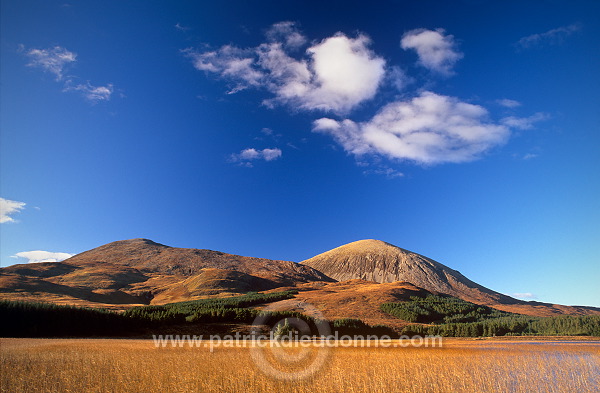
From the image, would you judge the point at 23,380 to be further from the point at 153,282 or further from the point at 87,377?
the point at 153,282

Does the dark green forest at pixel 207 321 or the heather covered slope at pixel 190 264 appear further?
the heather covered slope at pixel 190 264

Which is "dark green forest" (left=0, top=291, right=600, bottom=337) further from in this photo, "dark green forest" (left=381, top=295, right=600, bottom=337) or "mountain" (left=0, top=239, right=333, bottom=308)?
"mountain" (left=0, top=239, right=333, bottom=308)

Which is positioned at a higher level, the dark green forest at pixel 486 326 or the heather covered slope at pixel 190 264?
the heather covered slope at pixel 190 264

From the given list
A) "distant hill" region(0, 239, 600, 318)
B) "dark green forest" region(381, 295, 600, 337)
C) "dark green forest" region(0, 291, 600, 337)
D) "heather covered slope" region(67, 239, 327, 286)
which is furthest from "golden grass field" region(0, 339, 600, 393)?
"heather covered slope" region(67, 239, 327, 286)

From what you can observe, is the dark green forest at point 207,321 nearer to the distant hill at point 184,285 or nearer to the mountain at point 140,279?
the distant hill at point 184,285

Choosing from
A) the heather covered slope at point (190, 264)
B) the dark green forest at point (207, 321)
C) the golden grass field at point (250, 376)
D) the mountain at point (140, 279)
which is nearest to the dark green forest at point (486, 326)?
the dark green forest at point (207, 321)

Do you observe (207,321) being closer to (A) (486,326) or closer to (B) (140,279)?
(A) (486,326)

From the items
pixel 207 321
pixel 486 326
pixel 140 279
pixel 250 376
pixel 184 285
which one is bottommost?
pixel 207 321

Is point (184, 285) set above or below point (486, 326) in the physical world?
above

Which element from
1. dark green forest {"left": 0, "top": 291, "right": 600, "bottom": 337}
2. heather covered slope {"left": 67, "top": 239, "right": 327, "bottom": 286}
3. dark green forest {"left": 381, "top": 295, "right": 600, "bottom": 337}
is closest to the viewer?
dark green forest {"left": 0, "top": 291, "right": 600, "bottom": 337}

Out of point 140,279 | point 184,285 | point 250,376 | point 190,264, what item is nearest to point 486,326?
point 250,376

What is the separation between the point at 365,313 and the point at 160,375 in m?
70.5

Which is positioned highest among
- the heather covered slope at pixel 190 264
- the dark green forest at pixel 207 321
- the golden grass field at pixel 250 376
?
the heather covered slope at pixel 190 264

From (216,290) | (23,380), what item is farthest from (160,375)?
(216,290)
